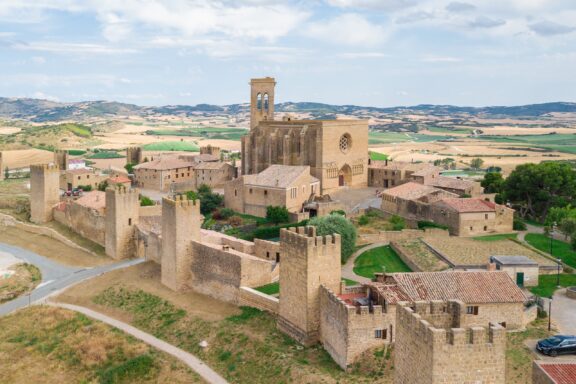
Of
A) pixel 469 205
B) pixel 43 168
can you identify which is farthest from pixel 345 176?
pixel 43 168

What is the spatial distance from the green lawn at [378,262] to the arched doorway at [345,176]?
2052 cm

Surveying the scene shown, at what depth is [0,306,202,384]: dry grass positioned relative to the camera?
27078 millimetres

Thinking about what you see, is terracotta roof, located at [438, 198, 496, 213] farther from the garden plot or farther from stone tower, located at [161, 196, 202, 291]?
stone tower, located at [161, 196, 202, 291]

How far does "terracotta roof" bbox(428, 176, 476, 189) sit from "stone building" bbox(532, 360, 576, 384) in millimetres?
36507

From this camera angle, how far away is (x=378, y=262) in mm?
38500

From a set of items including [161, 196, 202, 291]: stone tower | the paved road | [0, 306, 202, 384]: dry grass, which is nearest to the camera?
[0, 306, 202, 384]: dry grass

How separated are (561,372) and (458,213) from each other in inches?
1045

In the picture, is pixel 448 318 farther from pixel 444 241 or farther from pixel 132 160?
pixel 132 160

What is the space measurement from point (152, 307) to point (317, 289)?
11.7 metres

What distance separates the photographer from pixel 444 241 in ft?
137

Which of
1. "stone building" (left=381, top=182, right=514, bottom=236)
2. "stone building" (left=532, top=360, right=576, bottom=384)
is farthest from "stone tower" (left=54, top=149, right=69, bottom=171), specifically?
"stone building" (left=532, top=360, right=576, bottom=384)

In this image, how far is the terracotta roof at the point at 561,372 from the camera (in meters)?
17.9

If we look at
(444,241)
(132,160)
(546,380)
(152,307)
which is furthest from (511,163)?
(546,380)

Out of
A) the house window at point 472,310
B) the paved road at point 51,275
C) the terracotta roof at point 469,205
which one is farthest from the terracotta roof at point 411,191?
the house window at point 472,310
